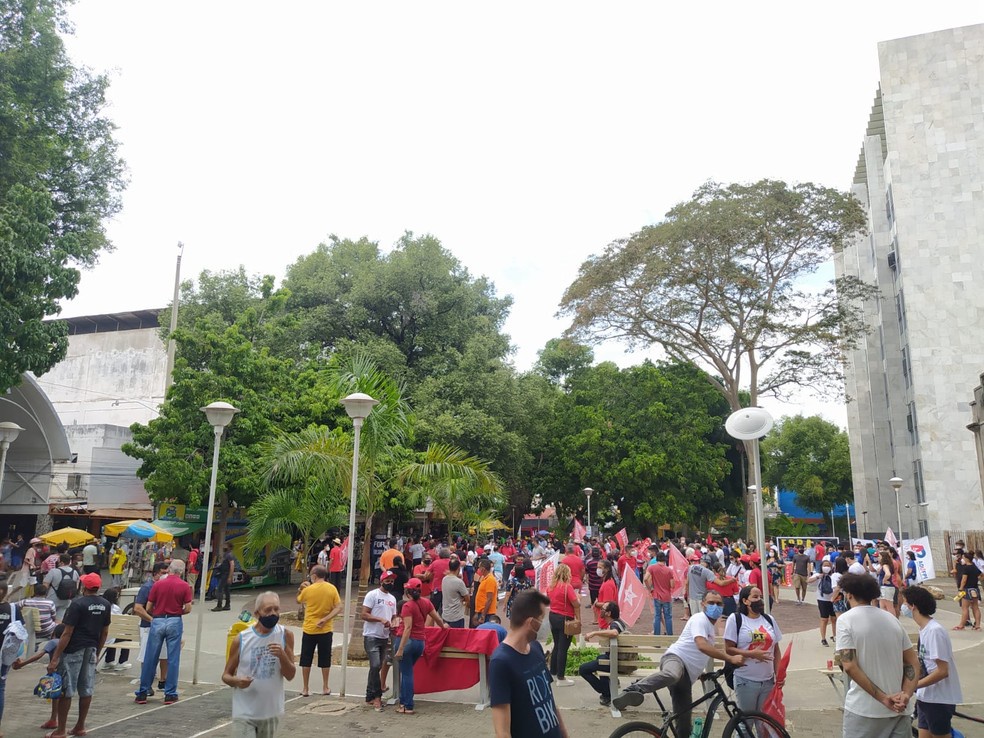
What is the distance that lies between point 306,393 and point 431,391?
7.81 meters

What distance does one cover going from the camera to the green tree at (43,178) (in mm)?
17828

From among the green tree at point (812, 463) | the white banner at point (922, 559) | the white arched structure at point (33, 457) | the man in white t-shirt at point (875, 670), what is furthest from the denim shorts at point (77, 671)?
the green tree at point (812, 463)

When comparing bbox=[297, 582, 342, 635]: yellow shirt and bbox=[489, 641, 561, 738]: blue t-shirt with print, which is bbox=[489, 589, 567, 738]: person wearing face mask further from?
bbox=[297, 582, 342, 635]: yellow shirt

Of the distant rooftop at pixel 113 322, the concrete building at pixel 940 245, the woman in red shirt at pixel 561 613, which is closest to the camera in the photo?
the woman in red shirt at pixel 561 613

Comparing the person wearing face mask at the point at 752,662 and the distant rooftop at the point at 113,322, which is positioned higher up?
the distant rooftop at the point at 113,322

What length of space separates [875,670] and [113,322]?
4632 cm

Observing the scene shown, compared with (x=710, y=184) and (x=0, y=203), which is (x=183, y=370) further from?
(x=710, y=184)

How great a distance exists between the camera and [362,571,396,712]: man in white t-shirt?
29.5ft

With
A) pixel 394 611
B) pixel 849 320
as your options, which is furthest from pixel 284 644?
pixel 849 320

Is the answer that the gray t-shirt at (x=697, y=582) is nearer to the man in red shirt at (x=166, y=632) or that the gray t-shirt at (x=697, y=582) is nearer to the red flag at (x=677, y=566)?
the red flag at (x=677, y=566)

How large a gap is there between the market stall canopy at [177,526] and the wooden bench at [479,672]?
52.0 ft

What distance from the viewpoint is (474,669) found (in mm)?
9086

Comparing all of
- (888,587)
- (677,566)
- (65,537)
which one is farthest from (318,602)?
(65,537)

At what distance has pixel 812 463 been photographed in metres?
65.3
